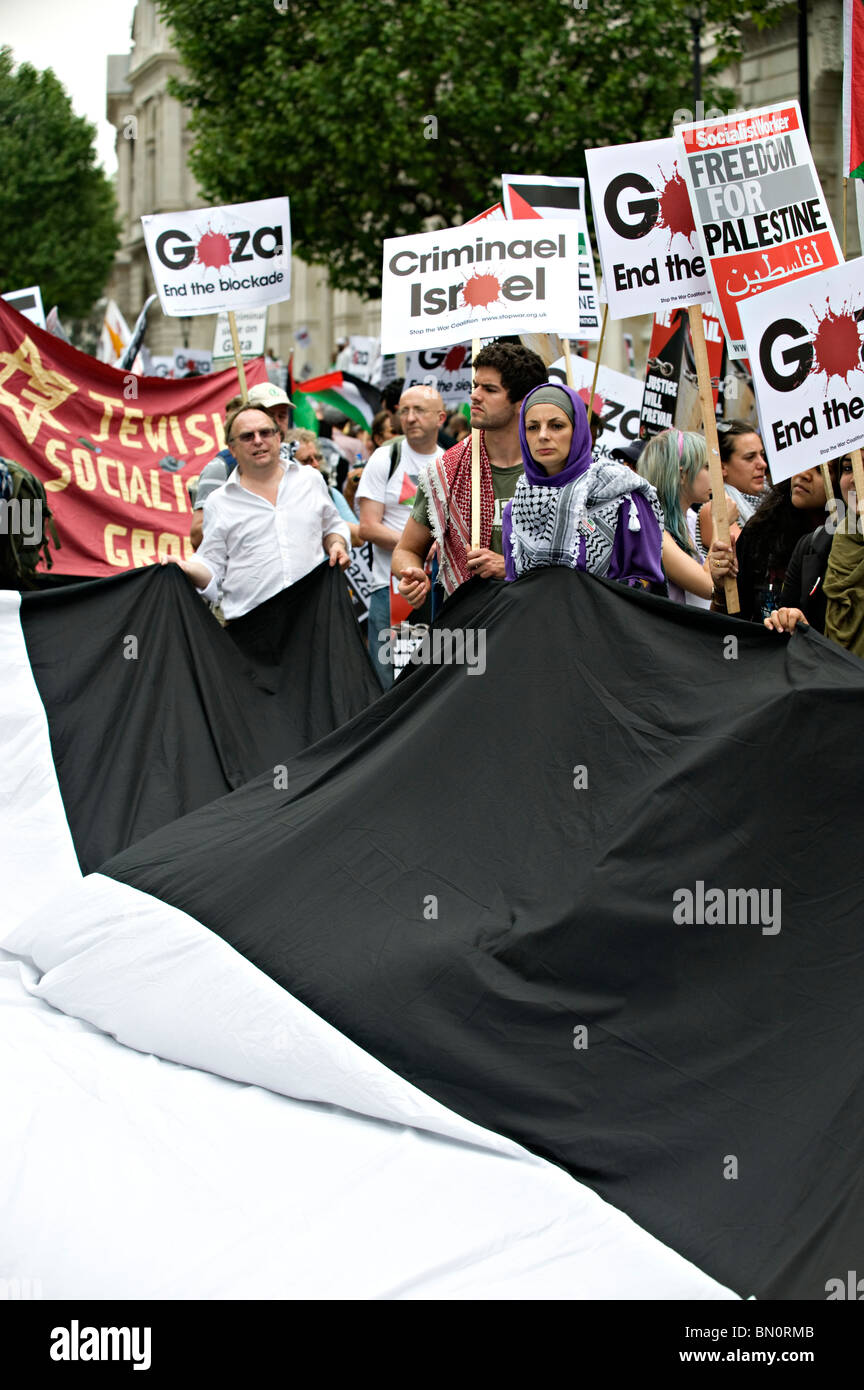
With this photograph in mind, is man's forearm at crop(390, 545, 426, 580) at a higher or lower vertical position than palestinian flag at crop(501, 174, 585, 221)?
lower

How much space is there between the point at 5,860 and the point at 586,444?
8.39 feet

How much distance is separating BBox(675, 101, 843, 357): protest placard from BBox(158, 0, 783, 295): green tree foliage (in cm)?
1978

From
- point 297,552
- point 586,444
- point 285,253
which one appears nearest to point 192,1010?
point 586,444

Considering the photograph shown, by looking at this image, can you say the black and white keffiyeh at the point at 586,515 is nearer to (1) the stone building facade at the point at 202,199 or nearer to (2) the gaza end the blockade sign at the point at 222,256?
(2) the gaza end the blockade sign at the point at 222,256

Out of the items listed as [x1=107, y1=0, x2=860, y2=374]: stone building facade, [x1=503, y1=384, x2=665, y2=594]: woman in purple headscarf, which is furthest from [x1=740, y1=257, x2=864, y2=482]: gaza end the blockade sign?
[x1=107, y1=0, x2=860, y2=374]: stone building facade

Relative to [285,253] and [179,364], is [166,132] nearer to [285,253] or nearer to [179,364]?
[179,364]

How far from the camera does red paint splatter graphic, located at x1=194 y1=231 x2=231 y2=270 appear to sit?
9.48 metres

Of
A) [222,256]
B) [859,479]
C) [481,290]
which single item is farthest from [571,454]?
[222,256]

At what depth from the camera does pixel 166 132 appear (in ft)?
222

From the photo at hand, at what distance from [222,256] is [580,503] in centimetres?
496

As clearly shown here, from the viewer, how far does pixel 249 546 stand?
746 cm

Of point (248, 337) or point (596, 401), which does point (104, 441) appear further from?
point (248, 337)

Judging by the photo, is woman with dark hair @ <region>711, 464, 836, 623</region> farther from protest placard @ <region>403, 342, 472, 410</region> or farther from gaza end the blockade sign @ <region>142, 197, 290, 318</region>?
protest placard @ <region>403, 342, 472, 410</region>

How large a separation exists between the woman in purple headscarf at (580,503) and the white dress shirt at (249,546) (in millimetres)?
2400
